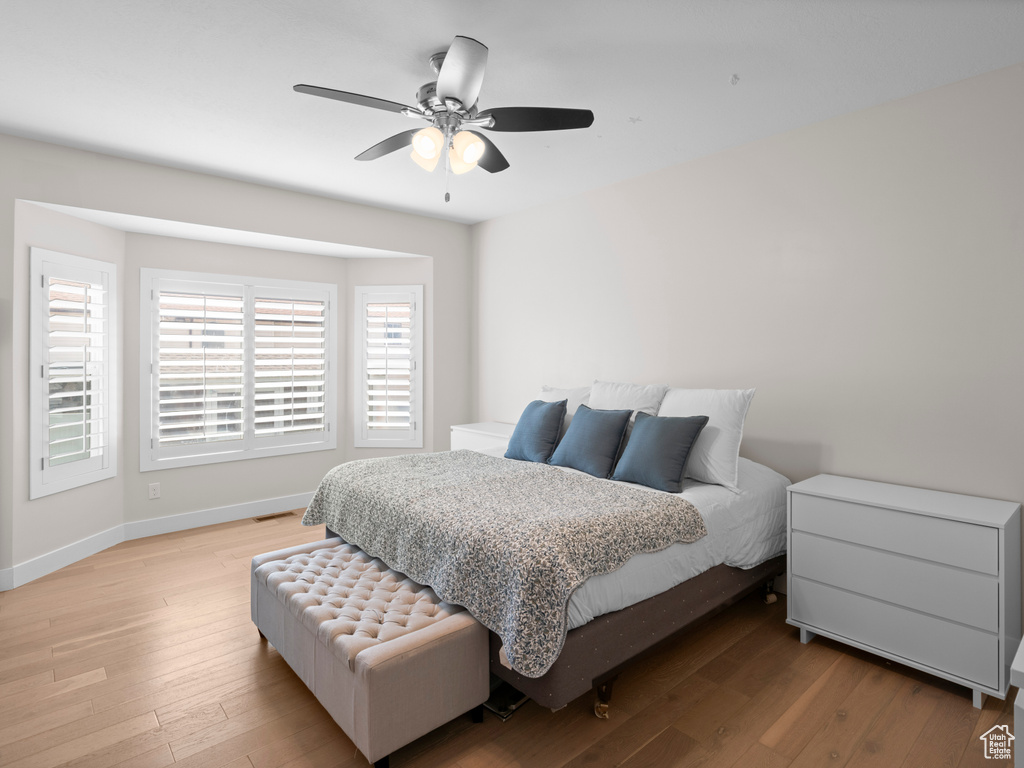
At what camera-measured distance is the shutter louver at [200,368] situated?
4.16 m

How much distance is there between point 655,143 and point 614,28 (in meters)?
1.19

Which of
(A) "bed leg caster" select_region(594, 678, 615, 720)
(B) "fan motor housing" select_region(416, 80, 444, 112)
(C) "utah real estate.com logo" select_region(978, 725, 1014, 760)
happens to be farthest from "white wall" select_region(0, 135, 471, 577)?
(C) "utah real estate.com logo" select_region(978, 725, 1014, 760)

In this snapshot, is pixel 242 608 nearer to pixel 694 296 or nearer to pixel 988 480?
pixel 694 296

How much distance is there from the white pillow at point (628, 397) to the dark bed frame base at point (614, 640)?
3.33 feet

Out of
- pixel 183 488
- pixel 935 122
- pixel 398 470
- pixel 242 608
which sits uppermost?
pixel 935 122

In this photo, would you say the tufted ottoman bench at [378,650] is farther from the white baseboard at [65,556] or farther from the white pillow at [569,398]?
the white baseboard at [65,556]

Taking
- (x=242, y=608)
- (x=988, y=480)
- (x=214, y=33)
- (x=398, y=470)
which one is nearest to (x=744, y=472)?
(x=988, y=480)

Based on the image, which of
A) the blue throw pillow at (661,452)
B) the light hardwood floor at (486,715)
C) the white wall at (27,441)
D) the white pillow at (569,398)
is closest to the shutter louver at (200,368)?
the white wall at (27,441)

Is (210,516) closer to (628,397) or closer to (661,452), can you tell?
(628,397)

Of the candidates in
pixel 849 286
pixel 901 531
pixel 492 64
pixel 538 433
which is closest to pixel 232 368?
pixel 538 433

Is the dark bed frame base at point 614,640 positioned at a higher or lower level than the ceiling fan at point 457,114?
lower

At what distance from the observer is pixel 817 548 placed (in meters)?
2.49

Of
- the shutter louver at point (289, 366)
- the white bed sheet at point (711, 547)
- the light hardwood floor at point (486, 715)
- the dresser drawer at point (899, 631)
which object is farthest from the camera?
the shutter louver at point (289, 366)

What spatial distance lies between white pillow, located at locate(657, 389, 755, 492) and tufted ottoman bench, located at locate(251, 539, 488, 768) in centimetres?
141
